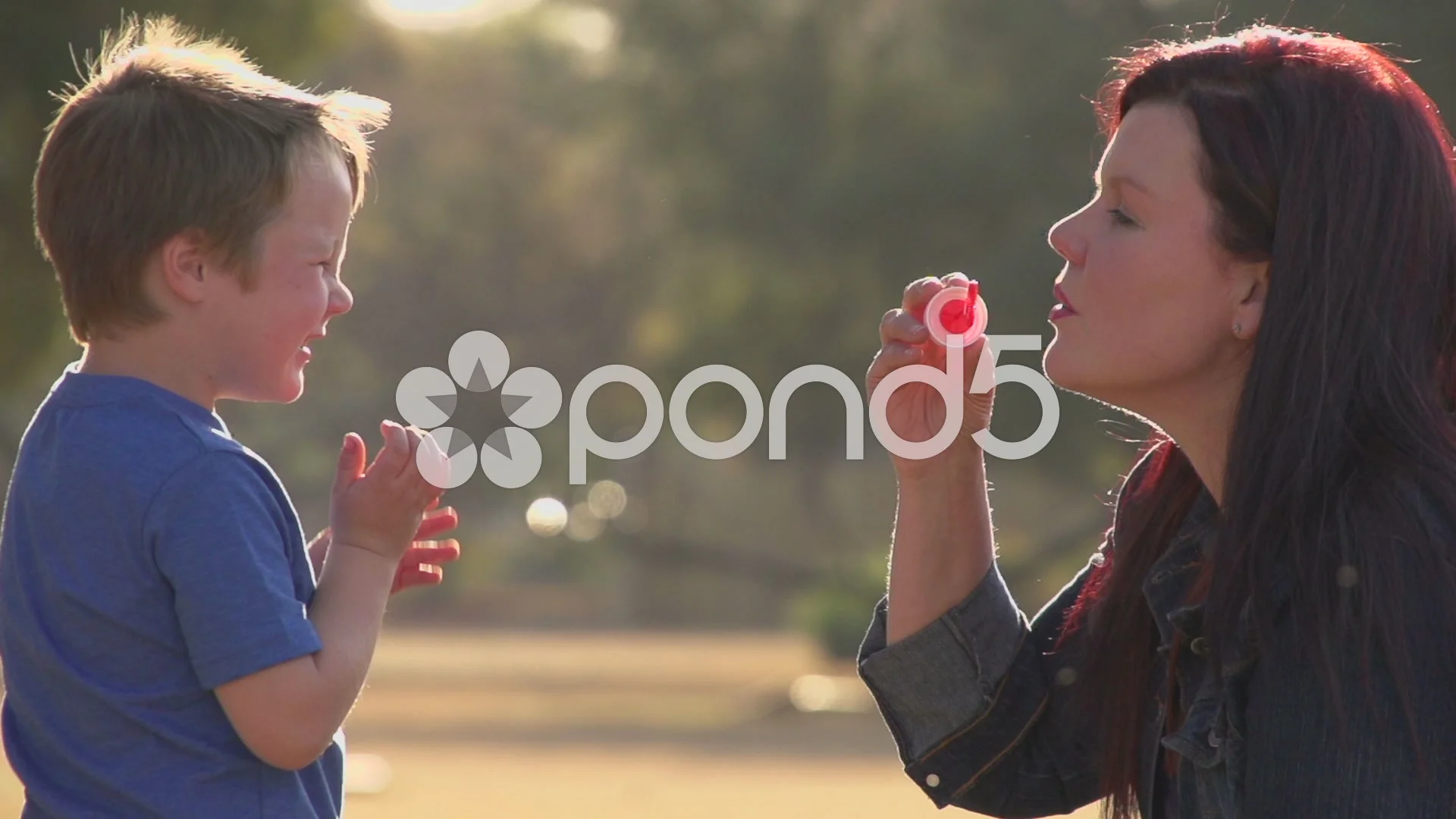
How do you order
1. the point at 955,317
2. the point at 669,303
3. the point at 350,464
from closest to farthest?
the point at 350,464
the point at 955,317
the point at 669,303

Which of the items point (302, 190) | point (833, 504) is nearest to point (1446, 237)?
point (302, 190)

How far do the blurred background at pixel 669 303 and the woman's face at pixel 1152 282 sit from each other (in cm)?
45

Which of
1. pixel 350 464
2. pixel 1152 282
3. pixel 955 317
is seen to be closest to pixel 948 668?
pixel 955 317

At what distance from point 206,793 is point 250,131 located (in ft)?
2.36

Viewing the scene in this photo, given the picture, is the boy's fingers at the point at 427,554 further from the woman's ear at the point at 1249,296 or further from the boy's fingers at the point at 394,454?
the woman's ear at the point at 1249,296

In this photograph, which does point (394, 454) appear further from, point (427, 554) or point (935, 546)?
point (935, 546)

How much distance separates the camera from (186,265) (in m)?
2.04

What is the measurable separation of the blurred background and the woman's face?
45 cm

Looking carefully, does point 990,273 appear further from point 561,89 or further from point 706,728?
point 561,89

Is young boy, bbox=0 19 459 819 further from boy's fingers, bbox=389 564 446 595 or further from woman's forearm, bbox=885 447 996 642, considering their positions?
woman's forearm, bbox=885 447 996 642

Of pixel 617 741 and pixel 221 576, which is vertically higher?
pixel 221 576

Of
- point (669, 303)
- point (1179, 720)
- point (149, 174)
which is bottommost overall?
point (1179, 720)

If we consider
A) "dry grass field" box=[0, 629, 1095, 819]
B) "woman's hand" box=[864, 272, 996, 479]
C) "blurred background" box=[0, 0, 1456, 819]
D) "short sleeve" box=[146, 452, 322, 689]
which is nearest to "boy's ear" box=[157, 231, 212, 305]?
"short sleeve" box=[146, 452, 322, 689]

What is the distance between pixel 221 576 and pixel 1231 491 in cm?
104
